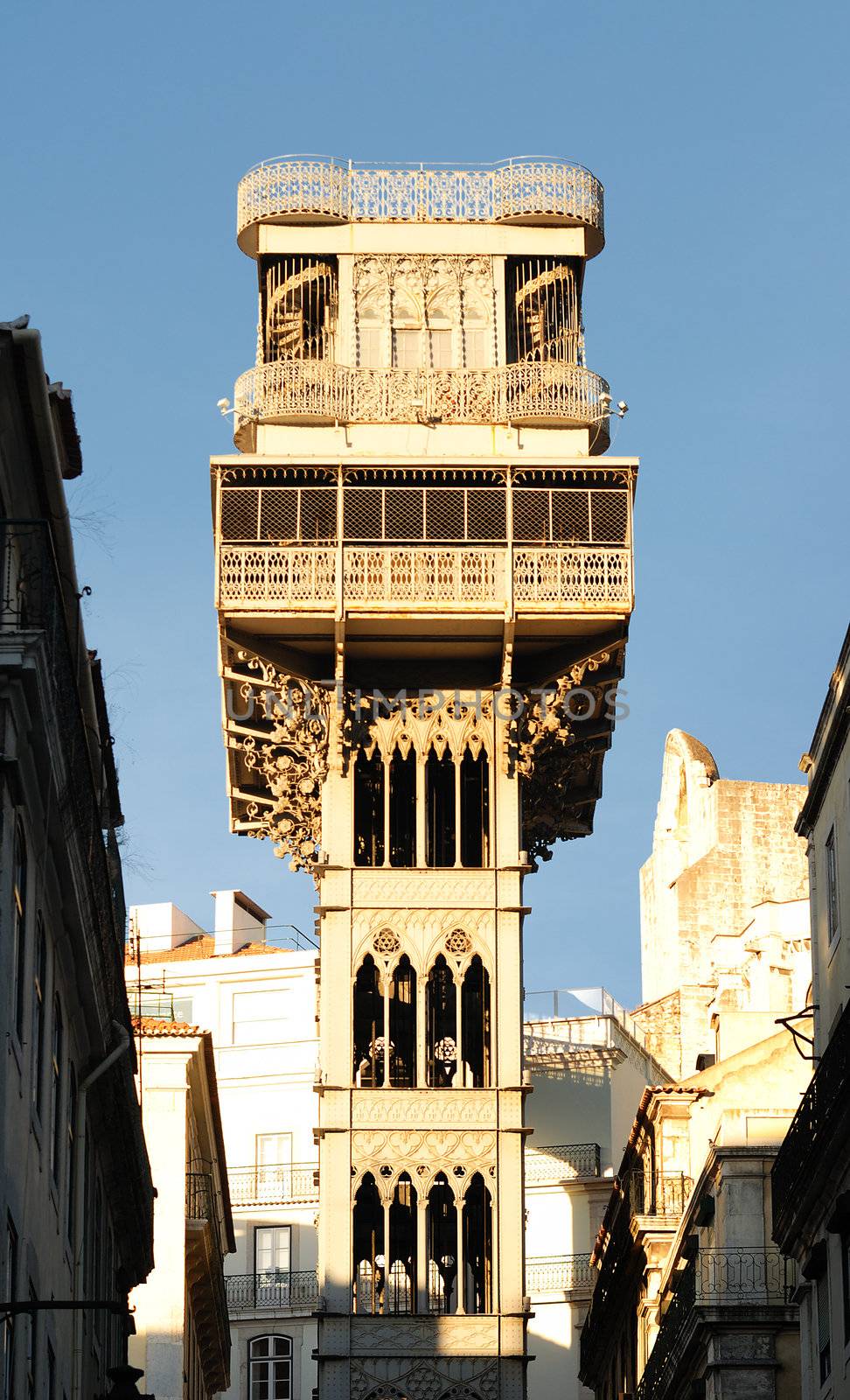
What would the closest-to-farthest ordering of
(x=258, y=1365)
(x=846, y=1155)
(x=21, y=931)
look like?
(x=21, y=931) < (x=846, y=1155) < (x=258, y=1365)

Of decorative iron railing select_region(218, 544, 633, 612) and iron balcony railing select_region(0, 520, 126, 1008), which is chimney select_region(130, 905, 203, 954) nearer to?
decorative iron railing select_region(218, 544, 633, 612)

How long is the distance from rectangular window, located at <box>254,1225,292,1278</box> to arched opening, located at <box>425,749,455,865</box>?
21.0 m

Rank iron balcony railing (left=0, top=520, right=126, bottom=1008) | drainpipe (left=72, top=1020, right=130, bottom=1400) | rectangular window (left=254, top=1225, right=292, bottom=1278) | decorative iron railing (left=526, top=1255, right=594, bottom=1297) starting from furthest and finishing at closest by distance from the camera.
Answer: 1. decorative iron railing (left=526, top=1255, right=594, bottom=1297)
2. rectangular window (left=254, top=1225, right=292, bottom=1278)
3. drainpipe (left=72, top=1020, right=130, bottom=1400)
4. iron balcony railing (left=0, top=520, right=126, bottom=1008)

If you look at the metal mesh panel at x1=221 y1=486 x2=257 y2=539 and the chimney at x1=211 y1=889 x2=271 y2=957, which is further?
the chimney at x1=211 y1=889 x2=271 y2=957

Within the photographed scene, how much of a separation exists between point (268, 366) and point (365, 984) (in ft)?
38.8

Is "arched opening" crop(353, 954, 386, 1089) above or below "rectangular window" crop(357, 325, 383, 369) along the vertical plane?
below

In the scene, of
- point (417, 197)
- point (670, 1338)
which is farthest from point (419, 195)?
point (670, 1338)

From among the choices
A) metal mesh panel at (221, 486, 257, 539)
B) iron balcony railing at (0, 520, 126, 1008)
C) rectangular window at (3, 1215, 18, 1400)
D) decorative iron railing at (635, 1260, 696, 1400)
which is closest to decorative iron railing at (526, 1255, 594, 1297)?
decorative iron railing at (635, 1260, 696, 1400)

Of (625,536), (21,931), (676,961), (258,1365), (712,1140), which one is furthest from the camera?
(676,961)

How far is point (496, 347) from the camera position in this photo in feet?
→ 201

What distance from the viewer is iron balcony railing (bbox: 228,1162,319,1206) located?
3098 inches

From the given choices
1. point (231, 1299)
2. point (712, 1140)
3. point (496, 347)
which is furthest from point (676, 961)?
point (712, 1140)

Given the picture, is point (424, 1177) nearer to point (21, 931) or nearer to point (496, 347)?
point (496, 347)

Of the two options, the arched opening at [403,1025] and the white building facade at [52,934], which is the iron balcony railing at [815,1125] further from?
the arched opening at [403,1025]
